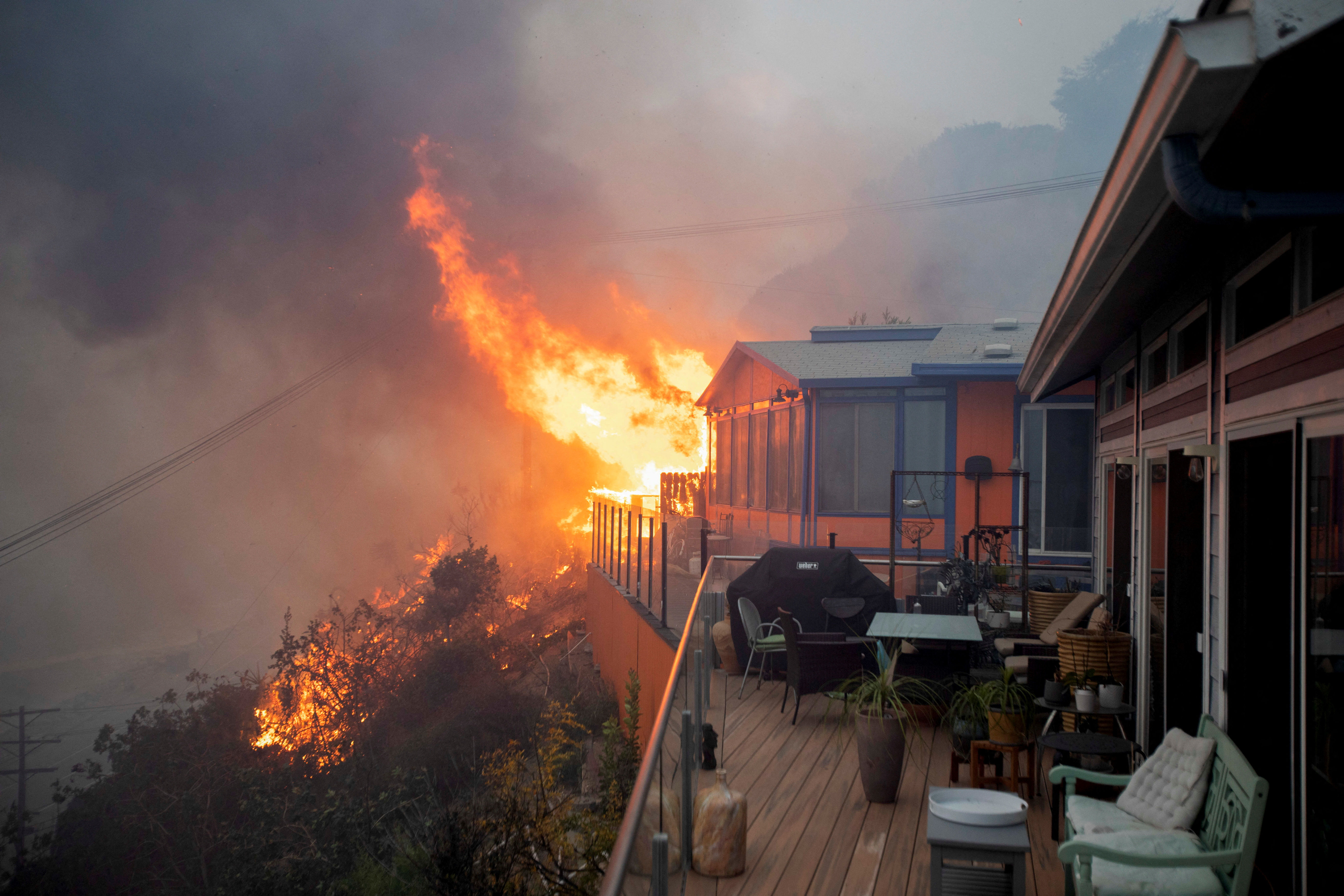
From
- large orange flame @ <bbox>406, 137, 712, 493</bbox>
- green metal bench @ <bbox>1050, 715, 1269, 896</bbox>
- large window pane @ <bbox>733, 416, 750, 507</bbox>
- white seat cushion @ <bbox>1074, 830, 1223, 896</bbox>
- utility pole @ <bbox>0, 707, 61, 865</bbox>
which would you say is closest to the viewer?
green metal bench @ <bbox>1050, 715, 1269, 896</bbox>

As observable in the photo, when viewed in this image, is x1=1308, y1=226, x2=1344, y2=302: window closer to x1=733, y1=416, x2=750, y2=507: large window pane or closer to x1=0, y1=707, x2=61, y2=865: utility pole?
x1=733, y1=416, x2=750, y2=507: large window pane

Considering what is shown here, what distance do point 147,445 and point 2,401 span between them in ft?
29.3

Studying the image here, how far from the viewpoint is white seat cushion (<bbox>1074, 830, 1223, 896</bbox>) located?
2969 mm

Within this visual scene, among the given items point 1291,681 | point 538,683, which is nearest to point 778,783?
point 1291,681

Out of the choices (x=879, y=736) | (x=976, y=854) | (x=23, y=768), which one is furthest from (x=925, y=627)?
(x=23, y=768)

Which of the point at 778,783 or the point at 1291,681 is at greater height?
the point at 1291,681

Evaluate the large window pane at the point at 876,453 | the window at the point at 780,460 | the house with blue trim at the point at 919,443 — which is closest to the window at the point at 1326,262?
the house with blue trim at the point at 919,443

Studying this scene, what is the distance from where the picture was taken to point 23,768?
28.5 meters

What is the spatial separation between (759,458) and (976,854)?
13.7m

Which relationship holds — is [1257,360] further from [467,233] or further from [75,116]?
[75,116]

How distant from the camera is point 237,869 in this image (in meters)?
14.3

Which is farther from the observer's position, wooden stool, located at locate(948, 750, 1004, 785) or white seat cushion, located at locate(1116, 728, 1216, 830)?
wooden stool, located at locate(948, 750, 1004, 785)

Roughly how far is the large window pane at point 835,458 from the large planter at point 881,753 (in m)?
9.33

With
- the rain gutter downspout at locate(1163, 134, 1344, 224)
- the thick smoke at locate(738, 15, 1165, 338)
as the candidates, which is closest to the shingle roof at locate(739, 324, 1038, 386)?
the rain gutter downspout at locate(1163, 134, 1344, 224)
